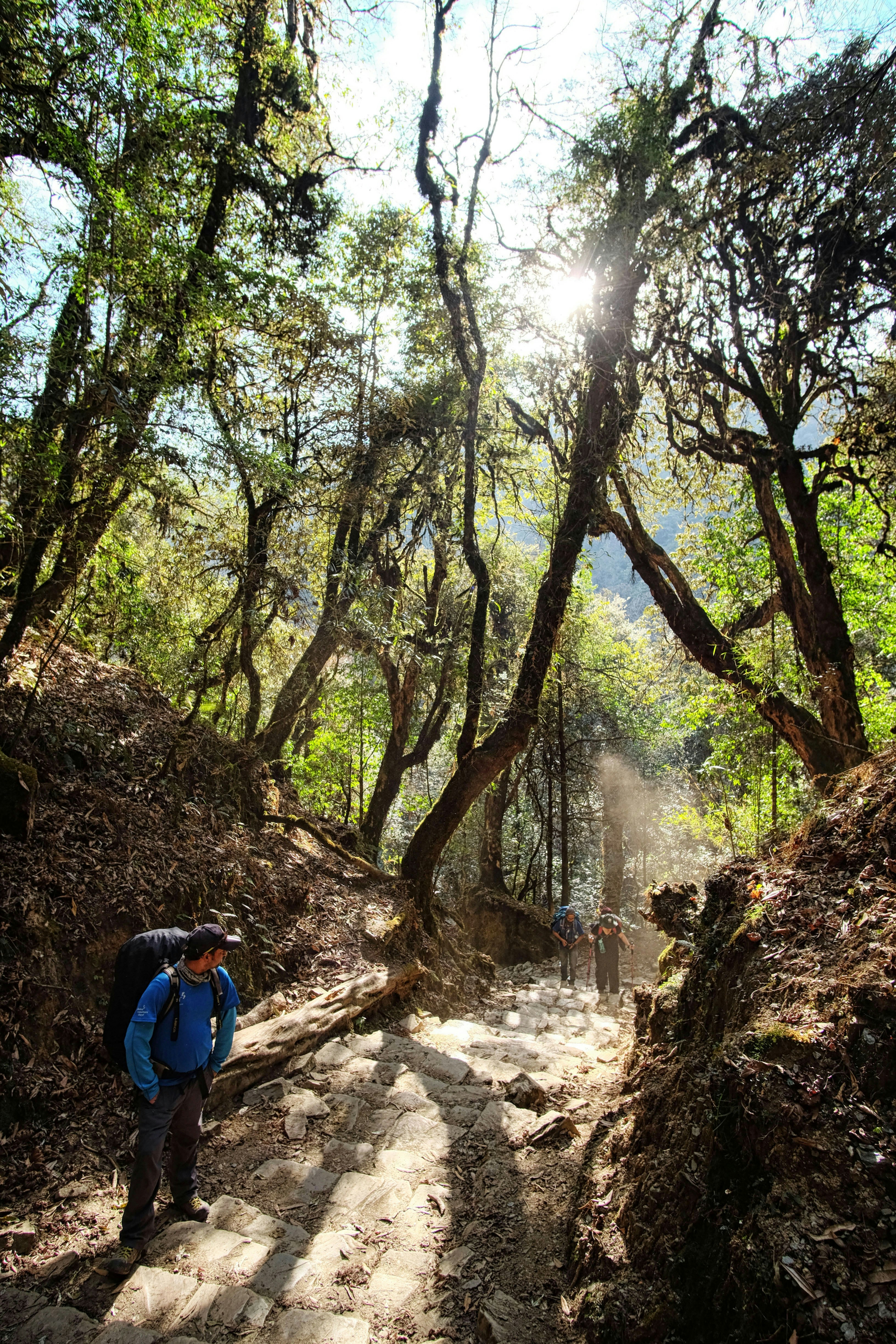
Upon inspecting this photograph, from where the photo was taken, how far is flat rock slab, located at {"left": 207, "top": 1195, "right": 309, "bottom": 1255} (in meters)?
3.56

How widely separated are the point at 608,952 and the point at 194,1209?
9727 mm

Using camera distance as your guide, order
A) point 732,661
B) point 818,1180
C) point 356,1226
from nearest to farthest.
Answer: point 818,1180, point 356,1226, point 732,661

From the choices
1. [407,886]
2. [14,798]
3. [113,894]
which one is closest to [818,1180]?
[113,894]

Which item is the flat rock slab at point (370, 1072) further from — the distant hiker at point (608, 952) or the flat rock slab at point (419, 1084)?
the distant hiker at point (608, 952)

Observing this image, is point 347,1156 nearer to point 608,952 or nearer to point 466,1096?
point 466,1096

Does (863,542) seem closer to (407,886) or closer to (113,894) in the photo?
(407,886)

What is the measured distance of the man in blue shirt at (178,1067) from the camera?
3537 mm

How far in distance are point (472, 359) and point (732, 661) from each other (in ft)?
21.9

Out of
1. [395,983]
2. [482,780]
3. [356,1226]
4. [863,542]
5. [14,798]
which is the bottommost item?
[356,1226]

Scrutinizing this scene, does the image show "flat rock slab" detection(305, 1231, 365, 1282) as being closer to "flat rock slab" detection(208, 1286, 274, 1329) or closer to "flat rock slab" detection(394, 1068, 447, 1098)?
"flat rock slab" detection(208, 1286, 274, 1329)

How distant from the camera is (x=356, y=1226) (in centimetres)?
374

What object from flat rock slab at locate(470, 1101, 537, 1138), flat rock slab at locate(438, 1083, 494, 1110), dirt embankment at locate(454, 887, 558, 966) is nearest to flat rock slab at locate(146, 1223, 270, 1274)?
flat rock slab at locate(470, 1101, 537, 1138)

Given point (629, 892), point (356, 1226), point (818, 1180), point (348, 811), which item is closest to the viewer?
point (818, 1180)

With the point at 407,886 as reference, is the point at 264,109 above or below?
above
